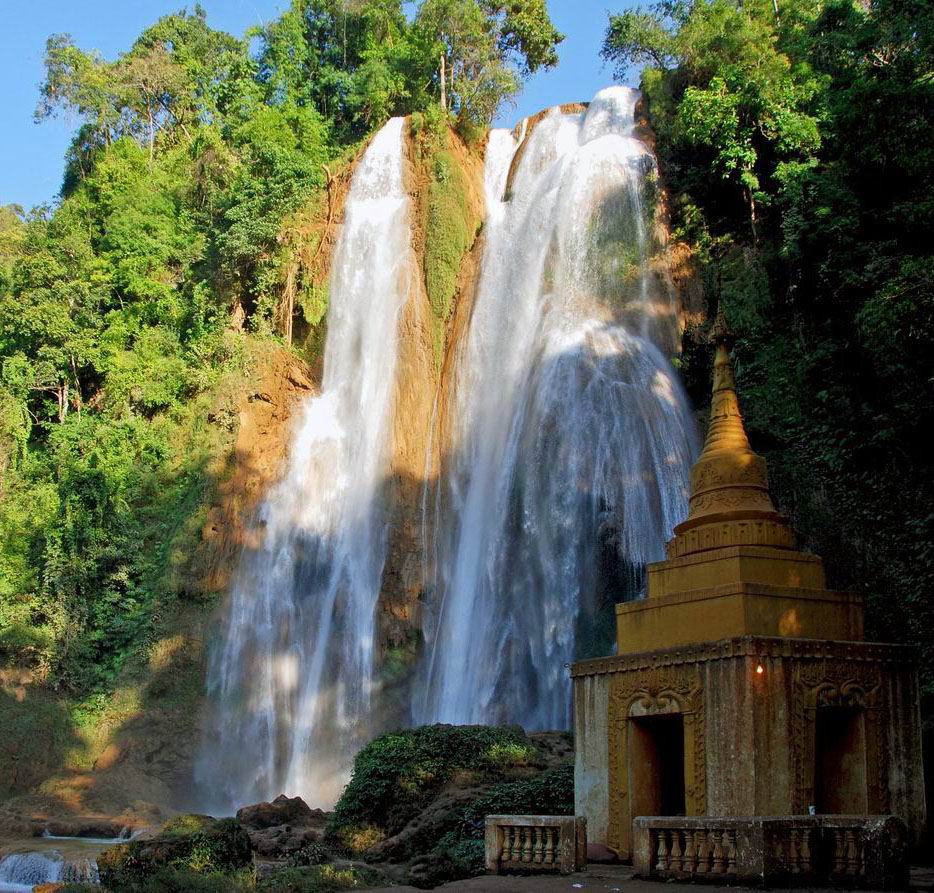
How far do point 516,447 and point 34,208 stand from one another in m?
29.4

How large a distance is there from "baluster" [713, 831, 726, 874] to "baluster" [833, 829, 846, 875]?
943 millimetres

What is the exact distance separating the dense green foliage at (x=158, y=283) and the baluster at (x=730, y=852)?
2238 centimetres

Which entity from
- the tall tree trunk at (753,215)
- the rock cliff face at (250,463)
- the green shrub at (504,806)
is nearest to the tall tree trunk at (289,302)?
the rock cliff face at (250,463)

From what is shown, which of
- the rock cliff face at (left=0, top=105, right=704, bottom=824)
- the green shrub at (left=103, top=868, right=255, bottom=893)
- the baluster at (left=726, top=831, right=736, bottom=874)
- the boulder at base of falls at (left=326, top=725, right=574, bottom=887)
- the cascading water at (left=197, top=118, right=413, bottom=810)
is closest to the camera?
the baluster at (left=726, top=831, right=736, bottom=874)

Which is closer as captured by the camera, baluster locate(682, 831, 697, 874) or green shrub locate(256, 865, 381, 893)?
baluster locate(682, 831, 697, 874)

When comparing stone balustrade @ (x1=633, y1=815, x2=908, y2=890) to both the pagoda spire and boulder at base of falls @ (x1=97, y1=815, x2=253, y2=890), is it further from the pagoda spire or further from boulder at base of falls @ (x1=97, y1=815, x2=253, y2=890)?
boulder at base of falls @ (x1=97, y1=815, x2=253, y2=890)

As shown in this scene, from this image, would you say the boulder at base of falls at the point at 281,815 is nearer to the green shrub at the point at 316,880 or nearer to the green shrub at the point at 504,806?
the green shrub at the point at 504,806

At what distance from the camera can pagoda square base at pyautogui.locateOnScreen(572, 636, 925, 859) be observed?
37.4ft

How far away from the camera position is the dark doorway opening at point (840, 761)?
39.3 feet

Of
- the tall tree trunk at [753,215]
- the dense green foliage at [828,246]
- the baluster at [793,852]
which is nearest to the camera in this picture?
the baluster at [793,852]

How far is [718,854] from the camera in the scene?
1017cm

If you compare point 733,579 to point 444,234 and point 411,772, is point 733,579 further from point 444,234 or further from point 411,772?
point 444,234

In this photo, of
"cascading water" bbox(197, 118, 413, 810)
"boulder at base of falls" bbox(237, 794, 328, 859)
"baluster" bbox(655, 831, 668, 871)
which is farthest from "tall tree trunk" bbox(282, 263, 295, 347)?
"baluster" bbox(655, 831, 668, 871)

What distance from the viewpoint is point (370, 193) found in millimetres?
36906
